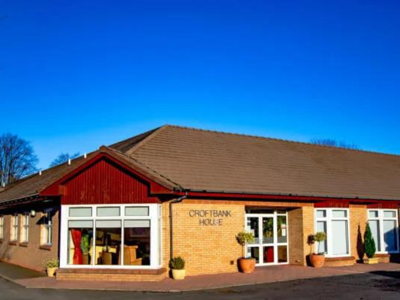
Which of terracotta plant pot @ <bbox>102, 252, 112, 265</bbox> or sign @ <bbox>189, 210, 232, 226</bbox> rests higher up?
sign @ <bbox>189, 210, 232, 226</bbox>

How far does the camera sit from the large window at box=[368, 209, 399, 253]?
23.4 m

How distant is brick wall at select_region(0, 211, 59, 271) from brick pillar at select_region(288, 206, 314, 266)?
945 centimetres

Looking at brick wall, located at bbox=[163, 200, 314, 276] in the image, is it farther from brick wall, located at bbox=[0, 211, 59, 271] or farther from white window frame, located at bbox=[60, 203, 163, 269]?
brick wall, located at bbox=[0, 211, 59, 271]

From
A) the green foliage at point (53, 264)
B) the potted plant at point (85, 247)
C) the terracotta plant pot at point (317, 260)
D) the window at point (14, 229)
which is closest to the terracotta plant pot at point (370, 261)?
the terracotta plant pot at point (317, 260)

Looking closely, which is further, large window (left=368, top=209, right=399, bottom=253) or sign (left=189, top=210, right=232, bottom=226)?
large window (left=368, top=209, right=399, bottom=253)

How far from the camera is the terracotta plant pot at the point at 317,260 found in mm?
19766

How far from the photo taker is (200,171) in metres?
18.9

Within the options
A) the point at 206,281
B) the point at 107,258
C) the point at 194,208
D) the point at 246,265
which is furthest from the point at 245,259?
the point at 107,258

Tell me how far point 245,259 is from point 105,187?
18.5 ft

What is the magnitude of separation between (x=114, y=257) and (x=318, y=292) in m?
6.85

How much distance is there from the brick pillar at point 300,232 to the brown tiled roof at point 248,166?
2.97 feet

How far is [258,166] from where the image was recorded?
2162 cm

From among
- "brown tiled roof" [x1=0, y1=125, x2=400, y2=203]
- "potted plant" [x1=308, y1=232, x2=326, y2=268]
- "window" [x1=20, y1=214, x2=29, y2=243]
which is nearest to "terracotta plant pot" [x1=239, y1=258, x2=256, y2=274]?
"brown tiled roof" [x1=0, y1=125, x2=400, y2=203]

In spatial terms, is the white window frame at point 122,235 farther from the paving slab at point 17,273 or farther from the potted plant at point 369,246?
the potted plant at point 369,246
